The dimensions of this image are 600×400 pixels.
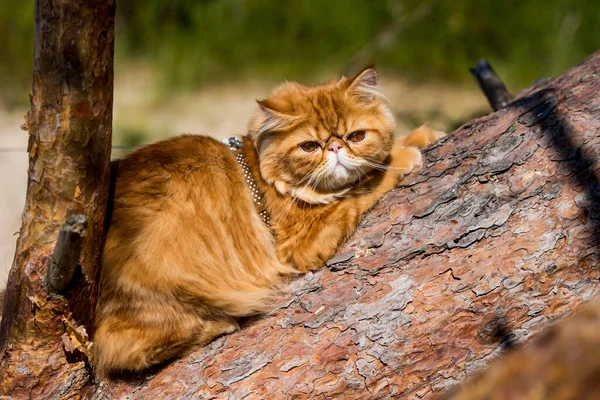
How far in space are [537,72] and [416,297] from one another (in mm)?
4896

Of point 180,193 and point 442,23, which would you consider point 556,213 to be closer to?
point 180,193

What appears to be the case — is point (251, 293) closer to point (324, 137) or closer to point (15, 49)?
point (324, 137)

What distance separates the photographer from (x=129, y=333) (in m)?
1.91

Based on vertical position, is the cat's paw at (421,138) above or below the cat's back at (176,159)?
below

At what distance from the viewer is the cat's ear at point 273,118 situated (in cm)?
228

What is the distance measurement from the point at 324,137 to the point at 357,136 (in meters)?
0.14

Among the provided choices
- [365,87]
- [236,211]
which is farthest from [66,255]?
[365,87]

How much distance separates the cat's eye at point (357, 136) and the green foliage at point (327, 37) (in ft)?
11.9

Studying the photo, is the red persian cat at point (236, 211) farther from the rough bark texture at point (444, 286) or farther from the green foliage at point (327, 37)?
the green foliage at point (327, 37)

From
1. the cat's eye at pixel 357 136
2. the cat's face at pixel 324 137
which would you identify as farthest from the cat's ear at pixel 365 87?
the cat's eye at pixel 357 136

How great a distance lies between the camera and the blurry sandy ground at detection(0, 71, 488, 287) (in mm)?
5203

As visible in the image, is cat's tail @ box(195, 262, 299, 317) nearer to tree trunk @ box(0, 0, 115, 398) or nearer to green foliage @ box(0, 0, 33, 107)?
tree trunk @ box(0, 0, 115, 398)

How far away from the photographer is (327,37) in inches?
254

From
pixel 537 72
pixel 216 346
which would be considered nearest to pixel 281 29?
pixel 537 72
